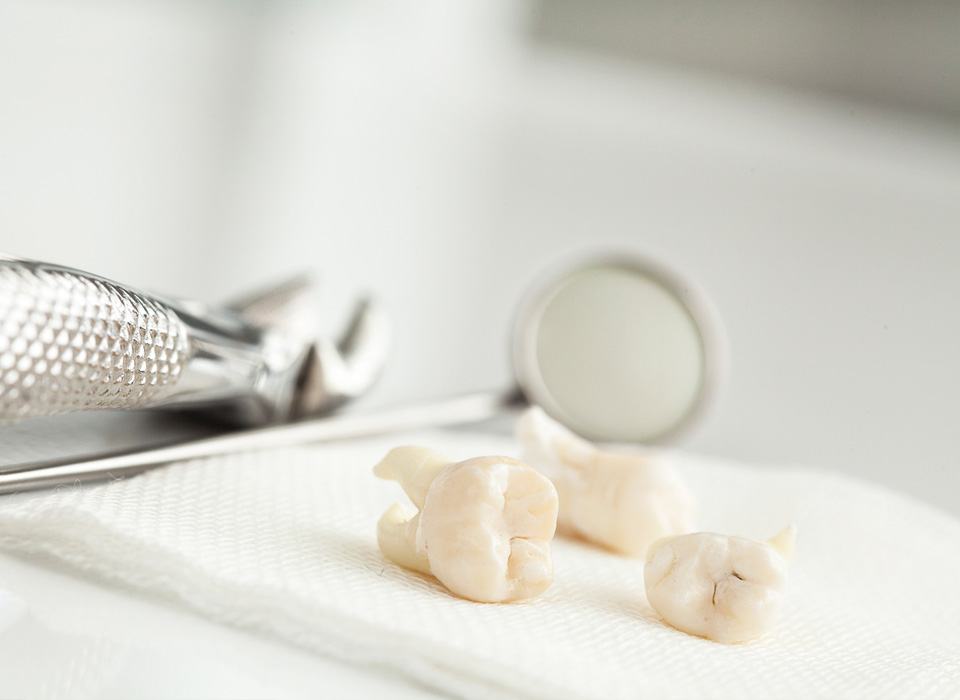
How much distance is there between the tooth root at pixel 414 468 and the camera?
13.2 inches

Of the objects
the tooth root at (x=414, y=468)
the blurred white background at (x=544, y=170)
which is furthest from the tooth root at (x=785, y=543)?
the blurred white background at (x=544, y=170)

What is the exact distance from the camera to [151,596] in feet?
0.97

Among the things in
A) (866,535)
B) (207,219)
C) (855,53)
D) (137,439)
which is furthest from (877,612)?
(855,53)

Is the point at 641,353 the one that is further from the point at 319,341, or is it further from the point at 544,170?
the point at 544,170

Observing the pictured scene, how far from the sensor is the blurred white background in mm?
815

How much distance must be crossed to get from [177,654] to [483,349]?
880 mm

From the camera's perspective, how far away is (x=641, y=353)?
0.59m

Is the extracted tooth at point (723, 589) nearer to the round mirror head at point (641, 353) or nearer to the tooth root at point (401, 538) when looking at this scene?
the tooth root at point (401, 538)

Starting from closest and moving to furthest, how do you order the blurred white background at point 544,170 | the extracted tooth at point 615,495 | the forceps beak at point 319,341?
the extracted tooth at point 615,495
the forceps beak at point 319,341
the blurred white background at point 544,170

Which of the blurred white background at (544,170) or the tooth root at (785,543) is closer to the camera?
the tooth root at (785,543)

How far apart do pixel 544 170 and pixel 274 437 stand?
0.99 meters

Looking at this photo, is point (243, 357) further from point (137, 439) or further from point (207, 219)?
point (207, 219)

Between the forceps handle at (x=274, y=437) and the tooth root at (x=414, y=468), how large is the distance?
105mm

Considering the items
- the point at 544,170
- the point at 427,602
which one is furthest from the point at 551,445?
the point at 544,170
